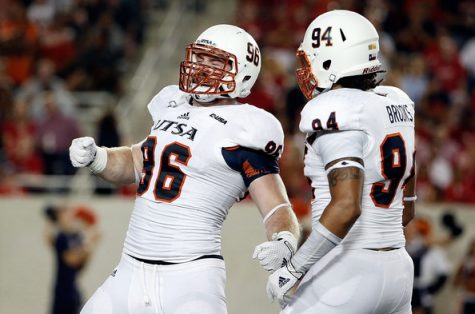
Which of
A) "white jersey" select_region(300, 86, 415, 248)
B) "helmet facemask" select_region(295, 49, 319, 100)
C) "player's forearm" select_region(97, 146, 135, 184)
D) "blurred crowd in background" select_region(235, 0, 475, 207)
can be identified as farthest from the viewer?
"blurred crowd in background" select_region(235, 0, 475, 207)

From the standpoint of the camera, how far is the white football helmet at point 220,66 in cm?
401

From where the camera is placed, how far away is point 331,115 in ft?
11.6

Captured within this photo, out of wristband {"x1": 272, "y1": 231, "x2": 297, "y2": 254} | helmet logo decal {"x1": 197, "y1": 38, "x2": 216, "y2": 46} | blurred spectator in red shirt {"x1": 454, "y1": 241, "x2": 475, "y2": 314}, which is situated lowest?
blurred spectator in red shirt {"x1": 454, "y1": 241, "x2": 475, "y2": 314}

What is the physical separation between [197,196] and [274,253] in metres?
0.45

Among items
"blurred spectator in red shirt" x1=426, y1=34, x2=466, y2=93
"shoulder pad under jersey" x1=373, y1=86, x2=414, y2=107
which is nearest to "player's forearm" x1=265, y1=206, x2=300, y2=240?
"shoulder pad under jersey" x1=373, y1=86, x2=414, y2=107

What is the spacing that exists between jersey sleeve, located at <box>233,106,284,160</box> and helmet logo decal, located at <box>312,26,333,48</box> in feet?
1.25

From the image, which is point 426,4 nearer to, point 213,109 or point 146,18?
point 146,18

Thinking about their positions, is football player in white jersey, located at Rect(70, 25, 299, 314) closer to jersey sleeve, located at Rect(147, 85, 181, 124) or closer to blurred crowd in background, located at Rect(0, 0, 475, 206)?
jersey sleeve, located at Rect(147, 85, 181, 124)

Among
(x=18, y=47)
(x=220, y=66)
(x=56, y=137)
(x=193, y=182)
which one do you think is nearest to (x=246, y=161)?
(x=193, y=182)

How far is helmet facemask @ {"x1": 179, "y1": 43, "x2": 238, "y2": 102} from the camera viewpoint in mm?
4004

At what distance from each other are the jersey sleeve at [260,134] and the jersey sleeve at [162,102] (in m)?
0.47

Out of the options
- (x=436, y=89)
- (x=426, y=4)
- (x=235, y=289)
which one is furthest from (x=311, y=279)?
(x=426, y=4)

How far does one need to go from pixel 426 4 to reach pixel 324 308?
7425 millimetres

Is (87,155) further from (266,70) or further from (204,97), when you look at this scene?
(266,70)
